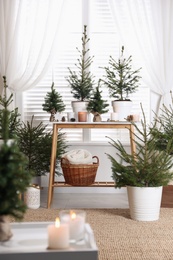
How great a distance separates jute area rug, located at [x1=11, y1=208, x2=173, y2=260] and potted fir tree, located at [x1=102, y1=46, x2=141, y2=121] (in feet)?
3.17

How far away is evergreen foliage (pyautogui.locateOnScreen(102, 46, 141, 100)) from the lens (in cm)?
484

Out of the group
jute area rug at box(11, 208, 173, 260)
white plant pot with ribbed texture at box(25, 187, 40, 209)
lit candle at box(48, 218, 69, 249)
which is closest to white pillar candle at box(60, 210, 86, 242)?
lit candle at box(48, 218, 69, 249)

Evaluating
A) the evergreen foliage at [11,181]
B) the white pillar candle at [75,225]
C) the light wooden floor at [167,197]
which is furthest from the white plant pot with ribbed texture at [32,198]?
the evergreen foliage at [11,181]

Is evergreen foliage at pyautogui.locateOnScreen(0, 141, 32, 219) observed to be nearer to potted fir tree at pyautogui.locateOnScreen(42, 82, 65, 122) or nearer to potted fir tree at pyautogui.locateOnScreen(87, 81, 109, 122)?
potted fir tree at pyautogui.locateOnScreen(87, 81, 109, 122)

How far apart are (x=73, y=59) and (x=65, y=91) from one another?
A: 1.15 feet

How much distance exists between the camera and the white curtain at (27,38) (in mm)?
5152

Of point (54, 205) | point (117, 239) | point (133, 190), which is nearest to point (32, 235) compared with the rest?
point (117, 239)

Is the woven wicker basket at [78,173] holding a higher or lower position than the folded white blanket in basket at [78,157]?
lower

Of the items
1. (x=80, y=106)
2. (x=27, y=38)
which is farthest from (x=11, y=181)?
(x=27, y=38)

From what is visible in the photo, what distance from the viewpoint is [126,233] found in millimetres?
3559

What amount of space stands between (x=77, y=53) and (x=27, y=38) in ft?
1.81

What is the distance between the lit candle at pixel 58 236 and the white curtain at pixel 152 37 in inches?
135

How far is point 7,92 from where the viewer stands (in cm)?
515

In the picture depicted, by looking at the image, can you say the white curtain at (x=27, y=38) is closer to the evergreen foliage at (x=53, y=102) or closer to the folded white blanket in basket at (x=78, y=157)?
the evergreen foliage at (x=53, y=102)
